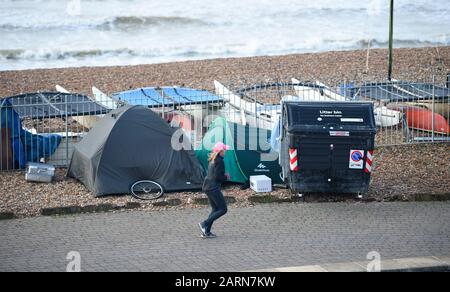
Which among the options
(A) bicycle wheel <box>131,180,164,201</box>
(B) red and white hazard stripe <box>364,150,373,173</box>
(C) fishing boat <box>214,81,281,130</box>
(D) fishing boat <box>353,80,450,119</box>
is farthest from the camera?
(D) fishing boat <box>353,80,450,119</box>

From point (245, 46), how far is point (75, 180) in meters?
26.7

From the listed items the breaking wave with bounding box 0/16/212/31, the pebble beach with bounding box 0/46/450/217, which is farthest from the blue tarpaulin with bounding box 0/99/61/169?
the breaking wave with bounding box 0/16/212/31

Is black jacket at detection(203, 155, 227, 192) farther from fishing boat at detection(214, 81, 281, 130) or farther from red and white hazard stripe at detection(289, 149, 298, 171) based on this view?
fishing boat at detection(214, 81, 281, 130)

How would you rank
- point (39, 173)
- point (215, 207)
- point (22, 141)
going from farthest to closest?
point (22, 141) < point (39, 173) < point (215, 207)

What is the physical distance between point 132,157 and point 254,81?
1174 cm

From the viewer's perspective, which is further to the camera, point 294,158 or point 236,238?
point 294,158

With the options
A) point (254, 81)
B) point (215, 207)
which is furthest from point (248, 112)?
point (254, 81)

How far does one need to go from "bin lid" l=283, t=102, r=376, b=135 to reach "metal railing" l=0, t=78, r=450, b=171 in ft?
9.03

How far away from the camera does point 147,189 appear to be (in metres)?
15.1

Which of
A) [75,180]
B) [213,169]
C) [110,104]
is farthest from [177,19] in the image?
[213,169]

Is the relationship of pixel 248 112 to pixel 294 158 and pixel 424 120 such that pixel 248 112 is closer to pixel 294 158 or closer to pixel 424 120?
pixel 424 120

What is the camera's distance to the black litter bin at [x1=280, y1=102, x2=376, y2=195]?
14500 millimetres

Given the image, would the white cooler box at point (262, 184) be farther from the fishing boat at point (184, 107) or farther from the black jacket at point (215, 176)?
the black jacket at point (215, 176)

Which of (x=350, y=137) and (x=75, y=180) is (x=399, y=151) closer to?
(x=350, y=137)
